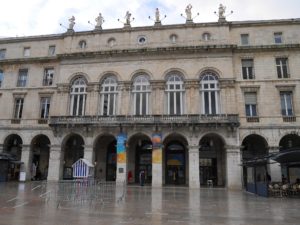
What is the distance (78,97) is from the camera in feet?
103

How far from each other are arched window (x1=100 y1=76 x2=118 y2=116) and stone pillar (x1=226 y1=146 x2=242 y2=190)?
13.2 metres

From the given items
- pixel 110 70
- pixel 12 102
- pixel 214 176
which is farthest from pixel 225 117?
pixel 12 102

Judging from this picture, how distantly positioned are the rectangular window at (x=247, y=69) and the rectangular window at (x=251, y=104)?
1.96 m

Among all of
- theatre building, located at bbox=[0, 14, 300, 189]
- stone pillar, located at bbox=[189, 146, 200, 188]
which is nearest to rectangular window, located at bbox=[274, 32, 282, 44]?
theatre building, located at bbox=[0, 14, 300, 189]

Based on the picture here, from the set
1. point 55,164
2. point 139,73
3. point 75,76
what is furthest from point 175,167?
point 75,76

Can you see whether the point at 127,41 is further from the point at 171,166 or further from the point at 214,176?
the point at 214,176

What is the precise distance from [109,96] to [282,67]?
64.0 ft

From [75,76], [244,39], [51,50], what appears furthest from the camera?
[51,50]

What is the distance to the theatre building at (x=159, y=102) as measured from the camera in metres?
27.5

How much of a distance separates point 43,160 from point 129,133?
1254 cm

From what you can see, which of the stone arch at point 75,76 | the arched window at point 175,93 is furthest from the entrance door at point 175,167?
the stone arch at point 75,76

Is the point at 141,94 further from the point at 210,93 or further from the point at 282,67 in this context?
the point at 282,67

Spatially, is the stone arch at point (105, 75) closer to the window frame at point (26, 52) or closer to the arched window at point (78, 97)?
the arched window at point (78, 97)

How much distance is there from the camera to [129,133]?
28.3m
